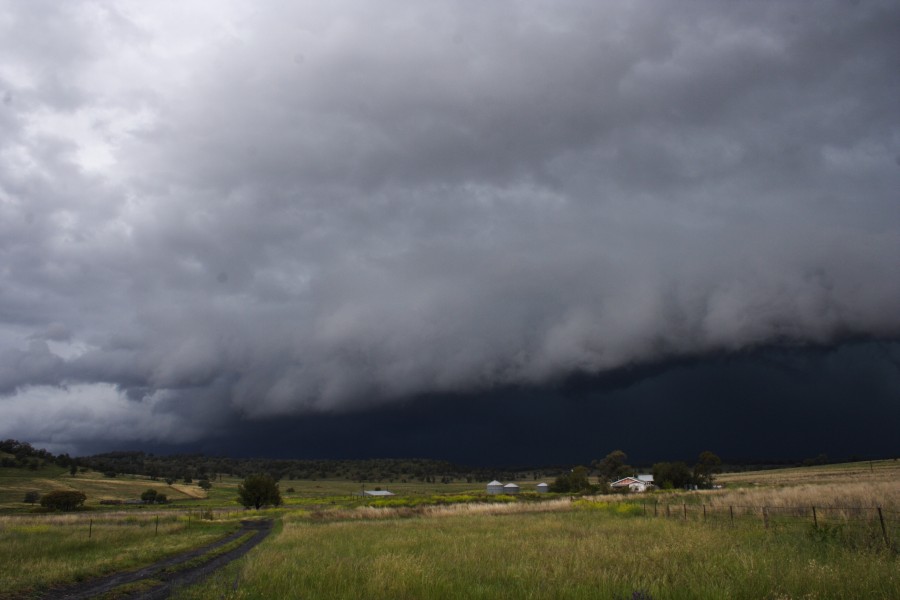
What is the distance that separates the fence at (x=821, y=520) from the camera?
1856cm

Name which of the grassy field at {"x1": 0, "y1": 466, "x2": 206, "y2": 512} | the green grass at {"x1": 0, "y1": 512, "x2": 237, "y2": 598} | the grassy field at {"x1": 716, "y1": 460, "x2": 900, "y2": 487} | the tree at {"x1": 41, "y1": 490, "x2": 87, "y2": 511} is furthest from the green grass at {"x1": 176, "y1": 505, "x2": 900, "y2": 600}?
the grassy field at {"x1": 0, "y1": 466, "x2": 206, "y2": 512}

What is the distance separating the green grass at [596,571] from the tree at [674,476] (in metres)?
86.0

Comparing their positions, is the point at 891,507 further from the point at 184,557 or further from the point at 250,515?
the point at 250,515

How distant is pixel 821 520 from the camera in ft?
83.5

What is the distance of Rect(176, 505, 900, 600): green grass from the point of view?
1173 centimetres

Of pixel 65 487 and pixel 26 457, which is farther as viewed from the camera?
pixel 26 457

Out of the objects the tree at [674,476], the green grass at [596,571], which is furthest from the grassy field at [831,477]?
the green grass at [596,571]

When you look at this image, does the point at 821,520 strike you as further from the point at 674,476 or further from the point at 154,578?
the point at 674,476

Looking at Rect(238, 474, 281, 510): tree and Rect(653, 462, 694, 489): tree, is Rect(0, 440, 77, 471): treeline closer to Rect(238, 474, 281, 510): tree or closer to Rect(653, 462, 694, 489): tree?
Rect(238, 474, 281, 510): tree

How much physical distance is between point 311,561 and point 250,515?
5833 cm

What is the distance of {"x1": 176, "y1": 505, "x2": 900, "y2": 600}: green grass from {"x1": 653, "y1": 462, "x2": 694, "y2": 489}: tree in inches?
3386

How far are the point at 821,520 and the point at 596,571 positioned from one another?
17.6 meters

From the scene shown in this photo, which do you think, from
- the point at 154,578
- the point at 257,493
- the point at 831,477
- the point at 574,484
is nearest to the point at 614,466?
the point at 574,484

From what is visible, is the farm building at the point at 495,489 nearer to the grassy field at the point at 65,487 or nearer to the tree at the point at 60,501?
the grassy field at the point at 65,487
